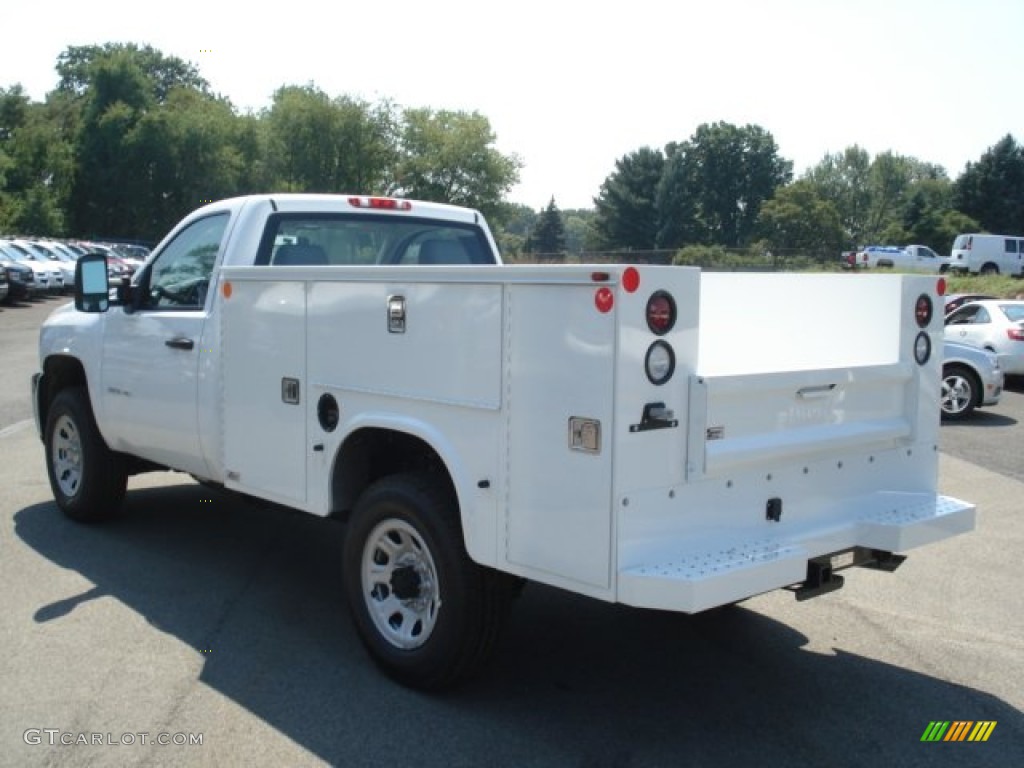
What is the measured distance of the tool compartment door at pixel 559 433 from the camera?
377cm

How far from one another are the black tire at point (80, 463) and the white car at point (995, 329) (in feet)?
48.4

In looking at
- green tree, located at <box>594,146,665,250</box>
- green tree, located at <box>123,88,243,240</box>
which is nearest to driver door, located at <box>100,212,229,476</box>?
green tree, located at <box>594,146,665,250</box>

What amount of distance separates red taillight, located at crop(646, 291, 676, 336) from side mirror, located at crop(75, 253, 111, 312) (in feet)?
14.0

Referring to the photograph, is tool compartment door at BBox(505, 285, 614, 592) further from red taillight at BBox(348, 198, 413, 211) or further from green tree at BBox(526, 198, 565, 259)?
green tree at BBox(526, 198, 565, 259)

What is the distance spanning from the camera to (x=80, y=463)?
7.38 metres

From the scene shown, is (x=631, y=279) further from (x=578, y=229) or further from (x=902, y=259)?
(x=578, y=229)

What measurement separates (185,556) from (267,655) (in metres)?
1.93

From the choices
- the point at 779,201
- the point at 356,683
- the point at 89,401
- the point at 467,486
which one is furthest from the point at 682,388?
the point at 779,201

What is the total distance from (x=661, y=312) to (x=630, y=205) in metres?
66.5

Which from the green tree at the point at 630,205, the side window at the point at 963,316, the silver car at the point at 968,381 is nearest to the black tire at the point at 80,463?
the silver car at the point at 968,381

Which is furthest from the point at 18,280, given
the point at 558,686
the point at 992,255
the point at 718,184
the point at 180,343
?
the point at 718,184

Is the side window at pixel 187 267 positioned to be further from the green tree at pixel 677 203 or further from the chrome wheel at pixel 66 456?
the green tree at pixel 677 203

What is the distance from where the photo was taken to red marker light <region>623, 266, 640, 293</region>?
371cm

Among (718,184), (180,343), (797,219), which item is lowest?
(180,343)
